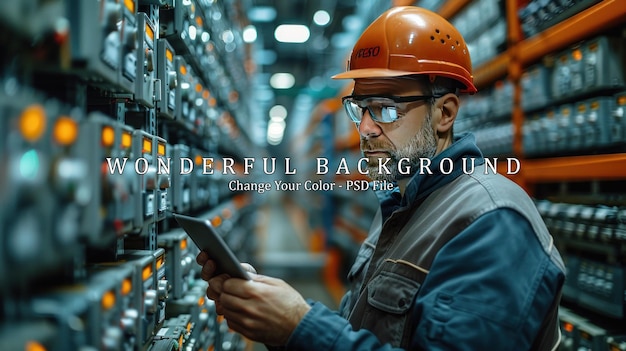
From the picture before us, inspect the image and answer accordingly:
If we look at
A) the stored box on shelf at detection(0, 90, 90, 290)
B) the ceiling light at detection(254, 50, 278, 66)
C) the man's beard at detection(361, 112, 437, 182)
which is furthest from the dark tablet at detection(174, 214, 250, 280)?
the ceiling light at detection(254, 50, 278, 66)

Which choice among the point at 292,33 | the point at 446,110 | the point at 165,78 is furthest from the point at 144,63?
the point at 292,33

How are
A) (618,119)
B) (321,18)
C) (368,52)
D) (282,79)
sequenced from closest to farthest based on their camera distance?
(368,52) < (618,119) < (321,18) < (282,79)

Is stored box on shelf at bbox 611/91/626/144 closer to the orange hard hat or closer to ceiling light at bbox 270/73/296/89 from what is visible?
the orange hard hat

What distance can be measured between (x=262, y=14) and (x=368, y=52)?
828cm

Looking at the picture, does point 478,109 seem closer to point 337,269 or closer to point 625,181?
point 625,181

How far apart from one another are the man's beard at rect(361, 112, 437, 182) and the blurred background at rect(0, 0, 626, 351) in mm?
197

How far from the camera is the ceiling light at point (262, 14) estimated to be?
30.6 feet

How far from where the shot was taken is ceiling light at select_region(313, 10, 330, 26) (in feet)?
30.4

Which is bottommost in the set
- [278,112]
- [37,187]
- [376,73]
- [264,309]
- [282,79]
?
[264,309]

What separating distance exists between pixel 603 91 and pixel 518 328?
5.19 feet

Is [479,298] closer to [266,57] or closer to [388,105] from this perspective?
[388,105]

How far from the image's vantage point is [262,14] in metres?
9.56

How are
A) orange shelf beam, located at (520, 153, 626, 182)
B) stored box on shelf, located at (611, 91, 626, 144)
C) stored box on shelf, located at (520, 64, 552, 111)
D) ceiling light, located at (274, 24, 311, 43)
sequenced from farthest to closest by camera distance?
ceiling light, located at (274, 24, 311, 43) < stored box on shelf, located at (520, 64, 552, 111) < stored box on shelf, located at (611, 91, 626, 144) < orange shelf beam, located at (520, 153, 626, 182)

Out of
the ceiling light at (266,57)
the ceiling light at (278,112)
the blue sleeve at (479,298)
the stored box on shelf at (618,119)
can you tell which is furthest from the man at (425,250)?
the ceiling light at (278,112)
